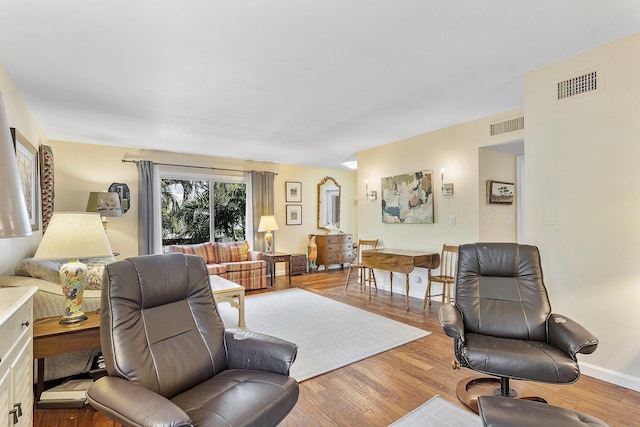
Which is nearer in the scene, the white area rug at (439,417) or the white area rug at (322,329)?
the white area rug at (439,417)

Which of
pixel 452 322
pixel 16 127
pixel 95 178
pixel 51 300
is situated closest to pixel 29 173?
pixel 16 127

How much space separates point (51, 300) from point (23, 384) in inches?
35.3

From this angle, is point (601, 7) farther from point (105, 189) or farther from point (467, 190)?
point (105, 189)

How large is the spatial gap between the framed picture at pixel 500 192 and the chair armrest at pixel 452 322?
236cm

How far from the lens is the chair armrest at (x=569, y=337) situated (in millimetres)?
1709

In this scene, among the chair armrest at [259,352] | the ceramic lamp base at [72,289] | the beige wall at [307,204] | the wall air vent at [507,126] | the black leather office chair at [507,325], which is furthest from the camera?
the beige wall at [307,204]

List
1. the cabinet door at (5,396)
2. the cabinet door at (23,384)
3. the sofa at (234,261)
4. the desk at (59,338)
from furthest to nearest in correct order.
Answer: the sofa at (234,261)
the desk at (59,338)
the cabinet door at (23,384)
the cabinet door at (5,396)

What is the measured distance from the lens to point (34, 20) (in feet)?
6.06

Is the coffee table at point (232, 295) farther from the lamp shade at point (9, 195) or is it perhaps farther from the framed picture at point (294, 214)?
the framed picture at point (294, 214)

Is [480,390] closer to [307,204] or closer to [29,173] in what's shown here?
[29,173]

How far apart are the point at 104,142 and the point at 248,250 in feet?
9.31

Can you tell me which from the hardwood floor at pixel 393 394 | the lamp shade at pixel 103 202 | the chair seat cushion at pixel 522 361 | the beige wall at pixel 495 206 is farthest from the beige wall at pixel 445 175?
the lamp shade at pixel 103 202

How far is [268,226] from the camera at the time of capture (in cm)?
→ 604

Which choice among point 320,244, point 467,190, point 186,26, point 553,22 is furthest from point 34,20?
point 320,244
